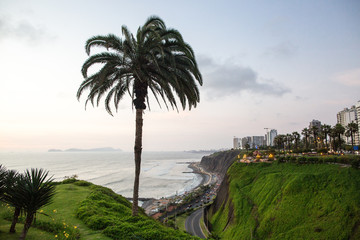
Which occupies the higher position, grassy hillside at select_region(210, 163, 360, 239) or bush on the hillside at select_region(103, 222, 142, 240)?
bush on the hillside at select_region(103, 222, 142, 240)

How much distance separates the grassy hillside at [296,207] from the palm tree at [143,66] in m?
26.0

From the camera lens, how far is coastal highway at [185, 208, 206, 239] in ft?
122

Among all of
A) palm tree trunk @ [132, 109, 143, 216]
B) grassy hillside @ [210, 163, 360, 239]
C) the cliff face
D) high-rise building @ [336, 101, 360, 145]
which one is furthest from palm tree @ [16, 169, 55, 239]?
high-rise building @ [336, 101, 360, 145]

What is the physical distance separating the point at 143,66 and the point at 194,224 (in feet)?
134

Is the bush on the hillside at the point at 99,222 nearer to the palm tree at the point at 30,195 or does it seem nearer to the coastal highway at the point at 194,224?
the palm tree at the point at 30,195

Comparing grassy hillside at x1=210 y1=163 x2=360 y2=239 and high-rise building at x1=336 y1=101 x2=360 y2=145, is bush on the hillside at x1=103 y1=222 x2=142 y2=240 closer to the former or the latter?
grassy hillside at x1=210 y1=163 x2=360 y2=239

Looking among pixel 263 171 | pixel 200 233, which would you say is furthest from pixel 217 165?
pixel 200 233

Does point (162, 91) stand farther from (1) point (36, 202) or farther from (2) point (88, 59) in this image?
(1) point (36, 202)

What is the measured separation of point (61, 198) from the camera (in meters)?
17.8

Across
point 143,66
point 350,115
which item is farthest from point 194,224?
A: point 350,115

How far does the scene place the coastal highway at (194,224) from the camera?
37.3 meters

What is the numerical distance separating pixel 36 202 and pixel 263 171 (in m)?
48.4

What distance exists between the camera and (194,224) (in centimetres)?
4222

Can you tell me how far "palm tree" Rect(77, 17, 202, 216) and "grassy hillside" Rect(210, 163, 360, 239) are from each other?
25978 mm
